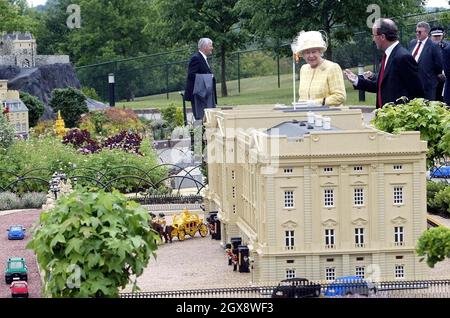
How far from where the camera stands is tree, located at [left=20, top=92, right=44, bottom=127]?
2414 inches

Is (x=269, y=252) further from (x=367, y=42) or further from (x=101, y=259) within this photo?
(x=367, y=42)

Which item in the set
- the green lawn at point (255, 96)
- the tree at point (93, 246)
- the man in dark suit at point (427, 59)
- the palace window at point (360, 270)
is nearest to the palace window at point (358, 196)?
the palace window at point (360, 270)

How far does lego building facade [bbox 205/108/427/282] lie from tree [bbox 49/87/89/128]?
33794 mm

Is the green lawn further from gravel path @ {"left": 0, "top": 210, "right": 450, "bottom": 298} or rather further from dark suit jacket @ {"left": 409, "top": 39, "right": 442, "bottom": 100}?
gravel path @ {"left": 0, "top": 210, "right": 450, "bottom": 298}

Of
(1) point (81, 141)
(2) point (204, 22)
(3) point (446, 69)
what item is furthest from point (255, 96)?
(3) point (446, 69)

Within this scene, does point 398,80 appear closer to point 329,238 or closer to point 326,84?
point 326,84

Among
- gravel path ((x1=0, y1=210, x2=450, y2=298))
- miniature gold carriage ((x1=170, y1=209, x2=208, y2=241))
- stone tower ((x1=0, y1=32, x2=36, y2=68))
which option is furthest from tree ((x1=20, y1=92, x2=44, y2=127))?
miniature gold carriage ((x1=170, y1=209, x2=208, y2=241))

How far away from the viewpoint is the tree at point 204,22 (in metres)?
77.3

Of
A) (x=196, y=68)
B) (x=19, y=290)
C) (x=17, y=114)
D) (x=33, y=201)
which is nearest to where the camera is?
(x=19, y=290)

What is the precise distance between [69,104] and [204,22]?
654 inches

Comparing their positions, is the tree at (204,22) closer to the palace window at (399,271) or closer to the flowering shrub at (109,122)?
the flowering shrub at (109,122)

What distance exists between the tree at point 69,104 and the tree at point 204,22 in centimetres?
1448

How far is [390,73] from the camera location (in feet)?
112

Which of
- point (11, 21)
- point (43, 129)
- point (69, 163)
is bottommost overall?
point (43, 129)
